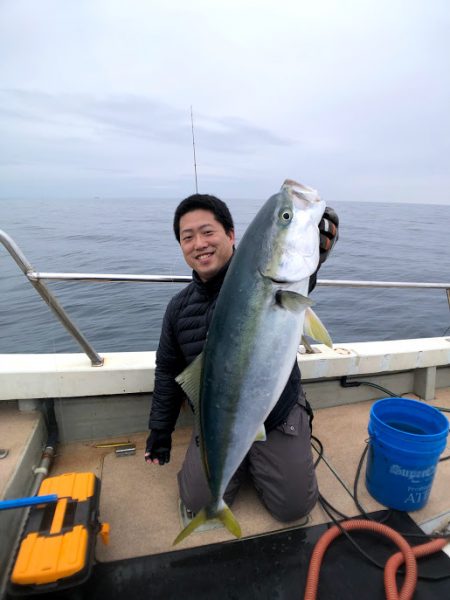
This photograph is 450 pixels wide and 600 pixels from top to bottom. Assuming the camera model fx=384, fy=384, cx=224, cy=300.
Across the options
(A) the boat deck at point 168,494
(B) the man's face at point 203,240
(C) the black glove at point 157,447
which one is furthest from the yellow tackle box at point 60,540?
(B) the man's face at point 203,240

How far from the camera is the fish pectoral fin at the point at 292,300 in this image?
1.69 metres

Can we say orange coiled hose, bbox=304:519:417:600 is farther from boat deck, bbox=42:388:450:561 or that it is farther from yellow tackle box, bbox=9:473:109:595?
yellow tackle box, bbox=9:473:109:595

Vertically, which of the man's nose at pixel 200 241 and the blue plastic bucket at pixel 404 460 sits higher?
the man's nose at pixel 200 241

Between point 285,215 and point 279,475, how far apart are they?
1.73 metres

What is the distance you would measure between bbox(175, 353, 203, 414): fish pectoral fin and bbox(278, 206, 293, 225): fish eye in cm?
75

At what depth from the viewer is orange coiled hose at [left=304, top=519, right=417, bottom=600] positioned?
1948 millimetres

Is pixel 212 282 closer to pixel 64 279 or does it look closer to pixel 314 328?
pixel 314 328

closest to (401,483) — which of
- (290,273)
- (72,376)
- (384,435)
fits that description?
(384,435)

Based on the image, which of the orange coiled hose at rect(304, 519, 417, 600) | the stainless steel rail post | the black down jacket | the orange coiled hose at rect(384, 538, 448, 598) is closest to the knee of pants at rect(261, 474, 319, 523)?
the orange coiled hose at rect(304, 519, 417, 600)

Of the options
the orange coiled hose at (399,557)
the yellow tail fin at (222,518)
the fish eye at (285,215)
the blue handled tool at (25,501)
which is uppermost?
the fish eye at (285,215)

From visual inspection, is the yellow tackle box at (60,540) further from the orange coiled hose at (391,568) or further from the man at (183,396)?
the orange coiled hose at (391,568)

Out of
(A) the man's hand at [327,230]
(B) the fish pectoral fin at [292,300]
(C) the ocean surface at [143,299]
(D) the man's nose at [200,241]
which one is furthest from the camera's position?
(C) the ocean surface at [143,299]

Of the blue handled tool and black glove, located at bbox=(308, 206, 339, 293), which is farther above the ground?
black glove, located at bbox=(308, 206, 339, 293)

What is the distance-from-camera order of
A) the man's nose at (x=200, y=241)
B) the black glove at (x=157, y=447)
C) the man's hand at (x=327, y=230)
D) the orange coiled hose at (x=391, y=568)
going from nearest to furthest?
1. the orange coiled hose at (x=391, y=568)
2. the man's hand at (x=327, y=230)
3. the man's nose at (x=200, y=241)
4. the black glove at (x=157, y=447)
